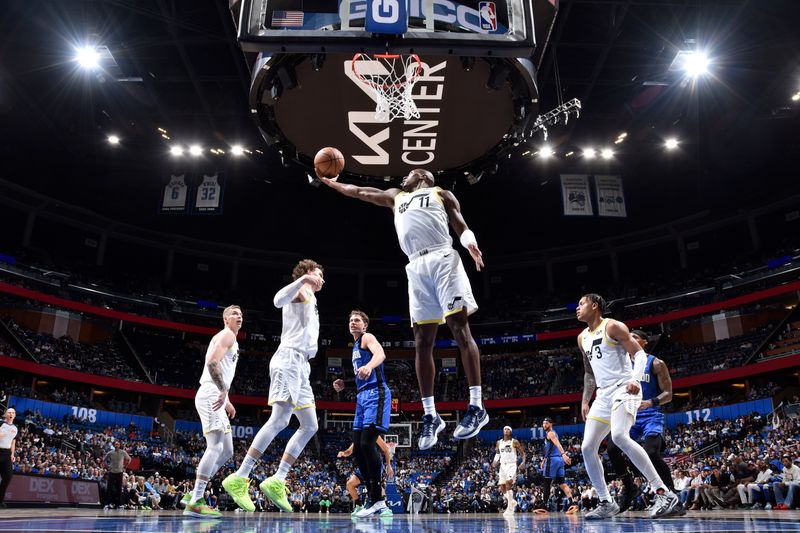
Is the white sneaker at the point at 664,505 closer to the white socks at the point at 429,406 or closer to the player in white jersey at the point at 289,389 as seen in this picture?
the white socks at the point at 429,406

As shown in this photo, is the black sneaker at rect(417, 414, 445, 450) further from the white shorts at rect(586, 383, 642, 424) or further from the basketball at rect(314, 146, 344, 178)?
the basketball at rect(314, 146, 344, 178)

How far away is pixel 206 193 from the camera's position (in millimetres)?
24859

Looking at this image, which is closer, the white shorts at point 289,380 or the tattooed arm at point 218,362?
the white shorts at point 289,380

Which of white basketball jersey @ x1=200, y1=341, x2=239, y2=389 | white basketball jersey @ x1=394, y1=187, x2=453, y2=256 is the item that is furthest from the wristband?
white basketball jersey @ x1=200, y1=341, x2=239, y2=389

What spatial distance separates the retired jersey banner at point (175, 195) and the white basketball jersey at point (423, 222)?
21.4m

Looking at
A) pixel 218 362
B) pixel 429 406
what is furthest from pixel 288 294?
pixel 429 406

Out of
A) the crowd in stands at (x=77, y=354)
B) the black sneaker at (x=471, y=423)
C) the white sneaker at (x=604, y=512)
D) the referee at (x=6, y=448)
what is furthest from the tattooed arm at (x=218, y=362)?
the crowd in stands at (x=77, y=354)

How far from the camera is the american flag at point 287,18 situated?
6.91m

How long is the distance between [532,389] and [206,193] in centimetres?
2128

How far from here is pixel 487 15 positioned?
754 centimetres

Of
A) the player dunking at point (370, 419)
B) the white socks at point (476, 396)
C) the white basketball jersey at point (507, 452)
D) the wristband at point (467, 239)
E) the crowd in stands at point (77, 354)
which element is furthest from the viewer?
the crowd in stands at point (77, 354)

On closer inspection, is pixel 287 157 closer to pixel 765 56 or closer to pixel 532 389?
pixel 765 56

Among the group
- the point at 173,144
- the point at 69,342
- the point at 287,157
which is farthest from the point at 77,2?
the point at 69,342

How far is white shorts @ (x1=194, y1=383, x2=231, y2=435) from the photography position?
644 centimetres
